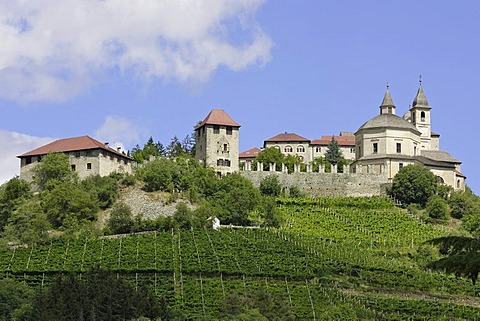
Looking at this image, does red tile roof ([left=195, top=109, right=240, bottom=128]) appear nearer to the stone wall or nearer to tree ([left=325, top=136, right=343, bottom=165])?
the stone wall

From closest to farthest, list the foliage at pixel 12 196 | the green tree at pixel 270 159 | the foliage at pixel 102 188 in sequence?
the foliage at pixel 102 188 → the foliage at pixel 12 196 → the green tree at pixel 270 159

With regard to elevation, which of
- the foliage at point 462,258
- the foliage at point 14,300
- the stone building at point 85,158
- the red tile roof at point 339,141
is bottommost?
the foliage at point 14,300

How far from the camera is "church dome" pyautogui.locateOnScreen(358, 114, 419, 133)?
72.4 meters

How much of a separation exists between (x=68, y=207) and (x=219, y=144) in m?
16.1

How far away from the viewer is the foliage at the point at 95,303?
3142 cm

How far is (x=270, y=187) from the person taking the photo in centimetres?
6619

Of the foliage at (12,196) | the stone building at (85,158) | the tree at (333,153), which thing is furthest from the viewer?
the tree at (333,153)

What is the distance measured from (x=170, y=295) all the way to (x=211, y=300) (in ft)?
6.70

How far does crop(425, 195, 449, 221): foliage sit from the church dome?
9.60 meters

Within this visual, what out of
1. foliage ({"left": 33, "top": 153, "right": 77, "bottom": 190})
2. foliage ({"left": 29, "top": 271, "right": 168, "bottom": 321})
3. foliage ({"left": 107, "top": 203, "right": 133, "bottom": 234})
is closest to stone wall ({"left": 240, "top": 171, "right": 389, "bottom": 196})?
foliage ({"left": 33, "top": 153, "right": 77, "bottom": 190})

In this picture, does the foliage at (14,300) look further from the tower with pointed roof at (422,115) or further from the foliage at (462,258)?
the tower with pointed roof at (422,115)

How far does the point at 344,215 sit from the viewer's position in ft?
204

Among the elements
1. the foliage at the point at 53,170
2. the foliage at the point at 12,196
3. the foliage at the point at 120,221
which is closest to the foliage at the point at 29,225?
the foliage at the point at 12,196

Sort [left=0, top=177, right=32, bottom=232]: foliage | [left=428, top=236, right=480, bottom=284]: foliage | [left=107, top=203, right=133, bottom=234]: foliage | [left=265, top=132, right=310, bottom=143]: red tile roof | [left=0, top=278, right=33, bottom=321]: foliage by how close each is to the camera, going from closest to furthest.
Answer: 1. [left=428, top=236, right=480, bottom=284]: foliage
2. [left=0, top=278, right=33, bottom=321]: foliage
3. [left=107, top=203, right=133, bottom=234]: foliage
4. [left=0, top=177, right=32, bottom=232]: foliage
5. [left=265, top=132, right=310, bottom=143]: red tile roof
